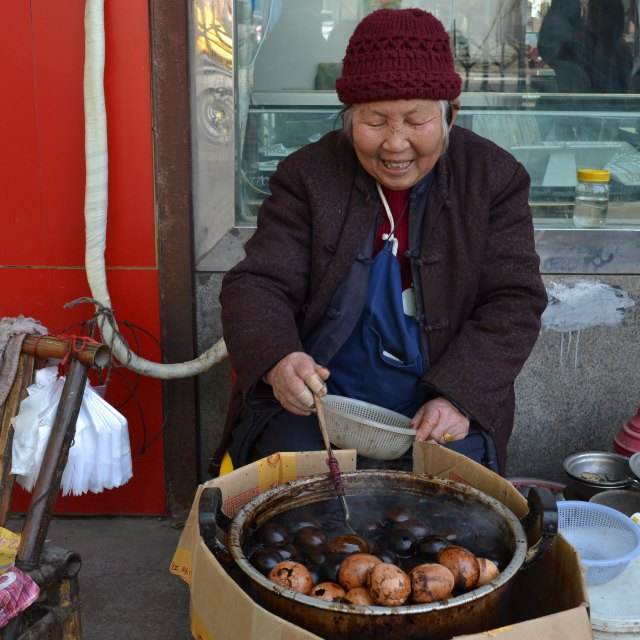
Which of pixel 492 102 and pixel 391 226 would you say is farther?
pixel 492 102

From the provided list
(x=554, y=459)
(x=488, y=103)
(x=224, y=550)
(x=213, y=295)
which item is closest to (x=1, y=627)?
(x=224, y=550)

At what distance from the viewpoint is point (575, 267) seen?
3439 millimetres

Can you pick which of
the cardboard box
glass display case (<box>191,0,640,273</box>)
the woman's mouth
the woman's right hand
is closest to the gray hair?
the woman's mouth

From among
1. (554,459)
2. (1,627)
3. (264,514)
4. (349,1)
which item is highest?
(349,1)

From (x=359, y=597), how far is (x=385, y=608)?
0.10 m

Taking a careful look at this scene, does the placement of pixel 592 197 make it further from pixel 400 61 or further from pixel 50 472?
pixel 50 472

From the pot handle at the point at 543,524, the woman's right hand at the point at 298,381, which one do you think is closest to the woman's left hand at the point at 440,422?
the woman's right hand at the point at 298,381

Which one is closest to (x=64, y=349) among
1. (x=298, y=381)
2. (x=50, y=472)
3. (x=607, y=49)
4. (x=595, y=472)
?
(x=50, y=472)

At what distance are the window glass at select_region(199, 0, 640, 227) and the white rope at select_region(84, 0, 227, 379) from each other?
1.56 feet

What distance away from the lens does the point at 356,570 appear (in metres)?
1.83

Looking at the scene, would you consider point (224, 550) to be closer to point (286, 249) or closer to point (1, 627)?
point (1, 627)

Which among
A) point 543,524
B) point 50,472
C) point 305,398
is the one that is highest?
point 305,398

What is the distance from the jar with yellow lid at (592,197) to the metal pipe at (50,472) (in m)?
1.99

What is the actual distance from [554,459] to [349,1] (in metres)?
1.84
